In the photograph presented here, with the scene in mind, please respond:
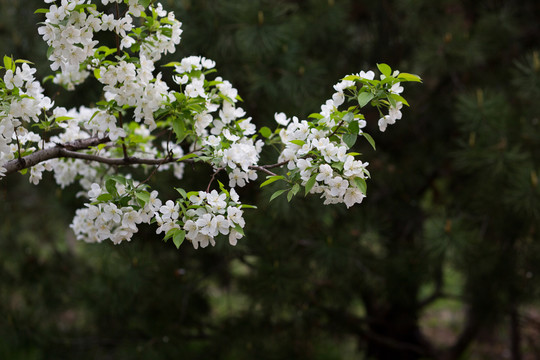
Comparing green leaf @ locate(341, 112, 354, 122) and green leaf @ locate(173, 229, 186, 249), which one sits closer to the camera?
green leaf @ locate(173, 229, 186, 249)

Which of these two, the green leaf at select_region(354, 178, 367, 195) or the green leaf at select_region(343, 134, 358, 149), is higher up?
the green leaf at select_region(343, 134, 358, 149)

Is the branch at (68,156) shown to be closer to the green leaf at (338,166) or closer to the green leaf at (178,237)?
the green leaf at (178,237)

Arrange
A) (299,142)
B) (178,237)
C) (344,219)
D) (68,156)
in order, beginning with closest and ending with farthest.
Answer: (178,237), (299,142), (68,156), (344,219)

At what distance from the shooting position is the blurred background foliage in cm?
234

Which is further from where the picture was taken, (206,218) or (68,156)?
(68,156)

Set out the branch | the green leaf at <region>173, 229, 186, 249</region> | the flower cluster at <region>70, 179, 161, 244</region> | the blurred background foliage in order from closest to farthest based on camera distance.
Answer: the green leaf at <region>173, 229, 186, 249</region>
the flower cluster at <region>70, 179, 161, 244</region>
the branch
the blurred background foliage

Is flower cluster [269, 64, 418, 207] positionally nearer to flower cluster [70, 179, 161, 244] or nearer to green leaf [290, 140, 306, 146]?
green leaf [290, 140, 306, 146]

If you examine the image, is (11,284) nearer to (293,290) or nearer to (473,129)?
(293,290)

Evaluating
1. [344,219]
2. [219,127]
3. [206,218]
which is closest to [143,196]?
[206,218]

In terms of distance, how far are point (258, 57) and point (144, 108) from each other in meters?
1.15

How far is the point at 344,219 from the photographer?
2.71 meters

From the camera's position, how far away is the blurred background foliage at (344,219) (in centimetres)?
234

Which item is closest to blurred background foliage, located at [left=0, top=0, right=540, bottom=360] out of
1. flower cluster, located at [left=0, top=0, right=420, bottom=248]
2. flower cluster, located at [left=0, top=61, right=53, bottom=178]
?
flower cluster, located at [left=0, top=0, right=420, bottom=248]

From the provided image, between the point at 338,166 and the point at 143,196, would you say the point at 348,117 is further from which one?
the point at 143,196
